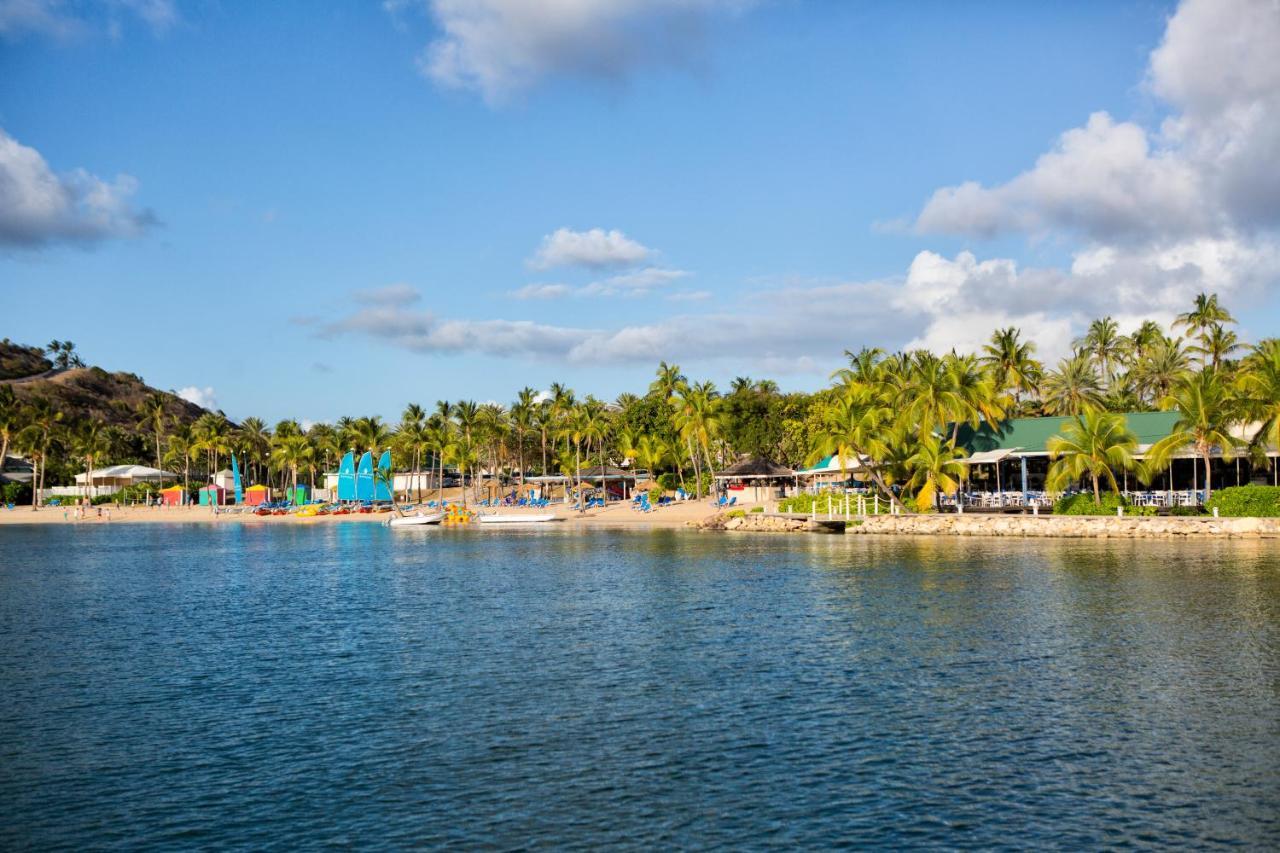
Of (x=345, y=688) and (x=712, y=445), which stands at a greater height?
(x=712, y=445)

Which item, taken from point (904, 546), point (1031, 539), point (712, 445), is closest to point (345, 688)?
point (904, 546)

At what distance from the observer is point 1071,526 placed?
2128 inches

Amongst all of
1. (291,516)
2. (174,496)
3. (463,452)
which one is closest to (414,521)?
(463,452)

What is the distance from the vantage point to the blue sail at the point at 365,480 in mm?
106875

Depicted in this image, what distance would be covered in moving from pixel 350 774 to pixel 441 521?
7472 cm

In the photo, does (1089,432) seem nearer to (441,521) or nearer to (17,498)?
(441,521)

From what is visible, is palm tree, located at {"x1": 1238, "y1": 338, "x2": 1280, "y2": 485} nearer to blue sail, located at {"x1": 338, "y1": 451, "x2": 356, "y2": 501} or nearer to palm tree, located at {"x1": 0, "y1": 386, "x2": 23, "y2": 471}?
blue sail, located at {"x1": 338, "y1": 451, "x2": 356, "y2": 501}

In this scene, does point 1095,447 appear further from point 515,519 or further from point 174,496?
point 174,496

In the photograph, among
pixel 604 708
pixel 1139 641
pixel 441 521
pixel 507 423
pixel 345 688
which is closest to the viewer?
pixel 604 708

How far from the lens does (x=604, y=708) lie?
1947cm

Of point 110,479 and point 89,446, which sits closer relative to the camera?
point 89,446

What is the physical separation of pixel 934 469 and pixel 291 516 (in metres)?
72.0

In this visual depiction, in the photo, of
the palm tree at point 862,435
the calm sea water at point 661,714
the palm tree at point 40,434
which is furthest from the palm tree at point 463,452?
the calm sea water at point 661,714

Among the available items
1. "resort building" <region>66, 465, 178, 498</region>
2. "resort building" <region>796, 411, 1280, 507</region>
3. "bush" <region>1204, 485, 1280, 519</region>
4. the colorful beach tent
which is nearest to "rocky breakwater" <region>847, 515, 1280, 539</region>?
"bush" <region>1204, 485, 1280, 519</region>
